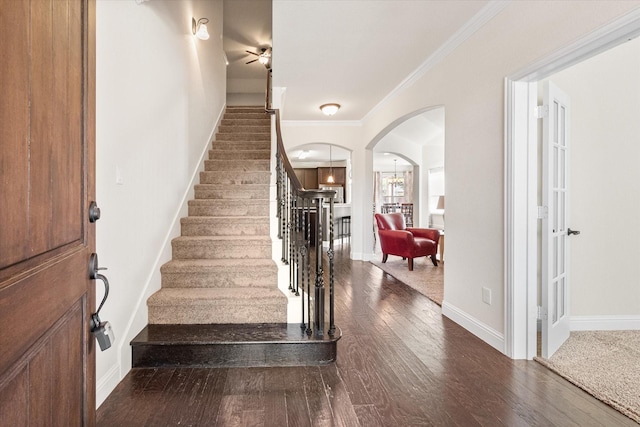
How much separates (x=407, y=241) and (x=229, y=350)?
380 cm

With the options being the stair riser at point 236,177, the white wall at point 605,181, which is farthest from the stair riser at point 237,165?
the white wall at point 605,181

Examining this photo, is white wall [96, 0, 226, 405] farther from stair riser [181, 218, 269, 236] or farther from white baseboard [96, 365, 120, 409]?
stair riser [181, 218, 269, 236]

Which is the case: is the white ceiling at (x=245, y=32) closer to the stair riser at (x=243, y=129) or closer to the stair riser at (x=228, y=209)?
the stair riser at (x=243, y=129)

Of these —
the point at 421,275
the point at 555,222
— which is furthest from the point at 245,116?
the point at 555,222

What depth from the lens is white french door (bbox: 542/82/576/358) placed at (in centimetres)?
236

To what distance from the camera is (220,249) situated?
10.2 ft

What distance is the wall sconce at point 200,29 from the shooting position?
3.73 meters

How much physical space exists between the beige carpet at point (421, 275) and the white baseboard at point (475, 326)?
408mm

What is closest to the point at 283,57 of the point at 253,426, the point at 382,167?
the point at 253,426

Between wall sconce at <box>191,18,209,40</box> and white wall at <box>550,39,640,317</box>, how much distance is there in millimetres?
3470

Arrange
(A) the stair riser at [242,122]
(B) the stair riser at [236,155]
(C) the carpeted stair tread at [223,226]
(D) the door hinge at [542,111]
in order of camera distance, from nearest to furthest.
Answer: (D) the door hinge at [542,111] < (C) the carpeted stair tread at [223,226] < (B) the stair riser at [236,155] < (A) the stair riser at [242,122]

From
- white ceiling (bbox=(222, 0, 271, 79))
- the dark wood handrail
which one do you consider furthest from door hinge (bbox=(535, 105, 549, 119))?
white ceiling (bbox=(222, 0, 271, 79))

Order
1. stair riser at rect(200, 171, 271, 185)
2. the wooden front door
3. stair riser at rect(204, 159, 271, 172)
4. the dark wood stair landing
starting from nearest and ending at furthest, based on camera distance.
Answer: the wooden front door
the dark wood stair landing
stair riser at rect(200, 171, 271, 185)
stair riser at rect(204, 159, 271, 172)

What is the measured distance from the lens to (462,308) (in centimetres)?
307
